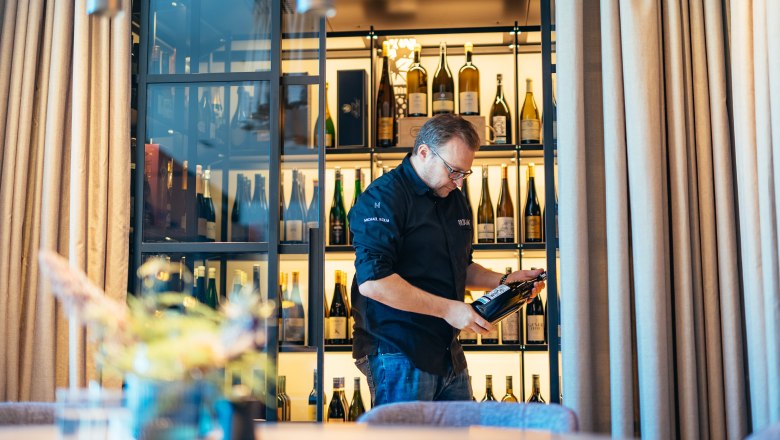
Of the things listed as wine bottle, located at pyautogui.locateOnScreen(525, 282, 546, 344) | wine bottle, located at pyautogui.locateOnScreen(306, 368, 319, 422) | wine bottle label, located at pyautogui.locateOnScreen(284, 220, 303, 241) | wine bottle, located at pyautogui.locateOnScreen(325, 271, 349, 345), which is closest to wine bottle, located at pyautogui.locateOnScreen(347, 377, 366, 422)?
wine bottle, located at pyautogui.locateOnScreen(325, 271, 349, 345)

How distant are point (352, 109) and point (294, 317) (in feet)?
3.83

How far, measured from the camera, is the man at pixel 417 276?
2.56 meters

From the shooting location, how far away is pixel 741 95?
2492 millimetres

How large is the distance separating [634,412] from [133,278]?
173 cm

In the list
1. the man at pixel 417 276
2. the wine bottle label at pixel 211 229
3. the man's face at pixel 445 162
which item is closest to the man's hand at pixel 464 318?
the man at pixel 417 276

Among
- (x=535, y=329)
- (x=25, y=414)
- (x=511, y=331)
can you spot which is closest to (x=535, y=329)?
(x=535, y=329)

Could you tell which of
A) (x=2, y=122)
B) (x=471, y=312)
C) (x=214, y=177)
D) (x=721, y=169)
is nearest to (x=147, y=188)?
(x=214, y=177)

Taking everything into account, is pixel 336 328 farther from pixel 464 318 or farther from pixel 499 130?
pixel 464 318

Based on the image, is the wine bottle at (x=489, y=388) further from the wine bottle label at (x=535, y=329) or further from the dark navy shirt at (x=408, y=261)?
the dark navy shirt at (x=408, y=261)

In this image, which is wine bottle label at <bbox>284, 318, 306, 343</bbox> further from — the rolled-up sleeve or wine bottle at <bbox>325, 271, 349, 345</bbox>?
wine bottle at <bbox>325, 271, 349, 345</bbox>

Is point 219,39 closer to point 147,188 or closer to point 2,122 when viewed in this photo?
point 147,188

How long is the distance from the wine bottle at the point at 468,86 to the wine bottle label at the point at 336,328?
3.48 ft

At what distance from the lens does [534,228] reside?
3771 millimetres

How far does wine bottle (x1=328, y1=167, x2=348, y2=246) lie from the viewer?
12.9 ft
